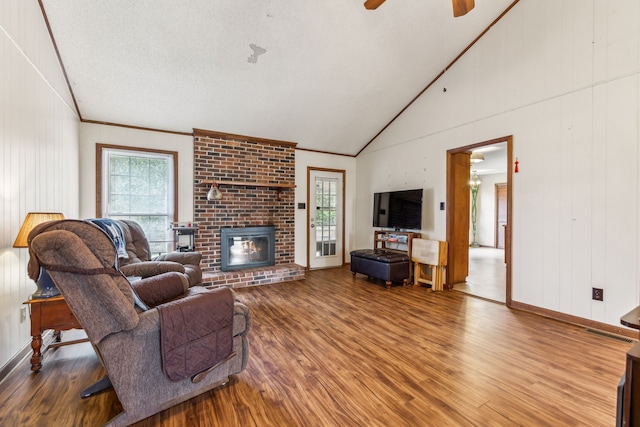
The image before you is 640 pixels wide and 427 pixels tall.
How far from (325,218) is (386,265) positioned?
1.93 metres

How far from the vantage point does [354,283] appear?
4.64 m

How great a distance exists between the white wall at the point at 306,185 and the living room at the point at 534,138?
2.27m

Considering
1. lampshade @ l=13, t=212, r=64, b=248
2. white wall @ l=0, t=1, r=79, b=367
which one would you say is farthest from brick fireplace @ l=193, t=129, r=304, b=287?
lampshade @ l=13, t=212, r=64, b=248

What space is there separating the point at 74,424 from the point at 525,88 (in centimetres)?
503

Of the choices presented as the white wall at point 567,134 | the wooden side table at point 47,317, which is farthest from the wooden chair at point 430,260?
the wooden side table at point 47,317

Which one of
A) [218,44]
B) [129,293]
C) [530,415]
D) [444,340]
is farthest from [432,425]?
[218,44]

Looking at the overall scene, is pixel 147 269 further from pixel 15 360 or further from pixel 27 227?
pixel 15 360

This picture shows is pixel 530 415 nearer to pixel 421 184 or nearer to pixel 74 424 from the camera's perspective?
pixel 74 424

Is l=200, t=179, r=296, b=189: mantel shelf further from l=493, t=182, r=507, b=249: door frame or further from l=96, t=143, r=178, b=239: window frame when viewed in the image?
l=493, t=182, r=507, b=249: door frame

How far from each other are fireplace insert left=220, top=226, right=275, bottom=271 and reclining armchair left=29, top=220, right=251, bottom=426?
274 centimetres

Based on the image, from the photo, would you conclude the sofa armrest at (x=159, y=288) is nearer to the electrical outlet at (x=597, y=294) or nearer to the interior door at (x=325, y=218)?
the interior door at (x=325, y=218)

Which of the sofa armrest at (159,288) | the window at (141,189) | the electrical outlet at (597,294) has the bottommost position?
the electrical outlet at (597,294)

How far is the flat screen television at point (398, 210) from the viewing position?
4586 millimetres

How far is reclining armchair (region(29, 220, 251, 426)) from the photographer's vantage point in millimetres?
1255
